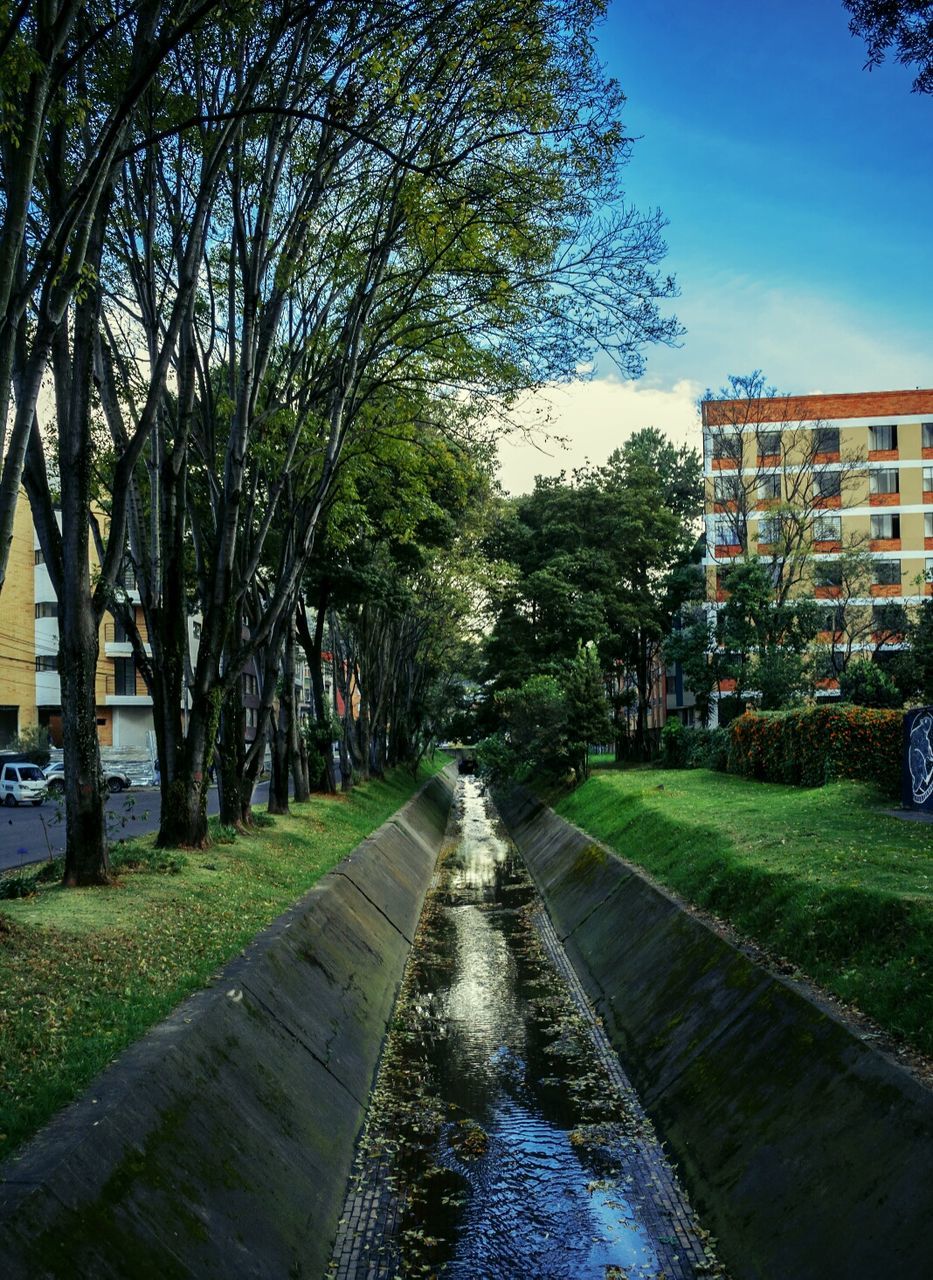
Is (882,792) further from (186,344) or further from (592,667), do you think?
(592,667)

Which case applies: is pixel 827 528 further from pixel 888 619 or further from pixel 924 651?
pixel 924 651

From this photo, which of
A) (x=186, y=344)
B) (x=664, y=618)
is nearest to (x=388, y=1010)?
(x=186, y=344)

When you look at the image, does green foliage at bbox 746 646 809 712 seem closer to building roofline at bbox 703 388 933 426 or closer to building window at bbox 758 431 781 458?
building window at bbox 758 431 781 458

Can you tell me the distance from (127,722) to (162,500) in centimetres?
5222

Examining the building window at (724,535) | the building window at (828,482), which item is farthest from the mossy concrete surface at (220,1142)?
the building window at (724,535)

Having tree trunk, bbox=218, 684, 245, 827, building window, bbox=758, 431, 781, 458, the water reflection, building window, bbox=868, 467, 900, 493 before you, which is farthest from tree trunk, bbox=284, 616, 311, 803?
building window, bbox=868, 467, 900, 493

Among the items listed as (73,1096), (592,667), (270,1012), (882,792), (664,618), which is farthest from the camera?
(664,618)

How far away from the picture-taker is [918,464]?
5119 centimetres

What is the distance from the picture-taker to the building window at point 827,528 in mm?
49250

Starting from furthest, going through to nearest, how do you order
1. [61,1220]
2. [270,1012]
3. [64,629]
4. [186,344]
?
[186,344] < [64,629] < [270,1012] < [61,1220]

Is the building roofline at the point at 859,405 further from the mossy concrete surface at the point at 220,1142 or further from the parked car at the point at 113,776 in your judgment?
the mossy concrete surface at the point at 220,1142

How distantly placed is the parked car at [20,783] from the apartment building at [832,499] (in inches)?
1032

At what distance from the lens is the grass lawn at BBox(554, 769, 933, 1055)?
812 centimetres

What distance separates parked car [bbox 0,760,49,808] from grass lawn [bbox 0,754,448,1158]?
26988mm
